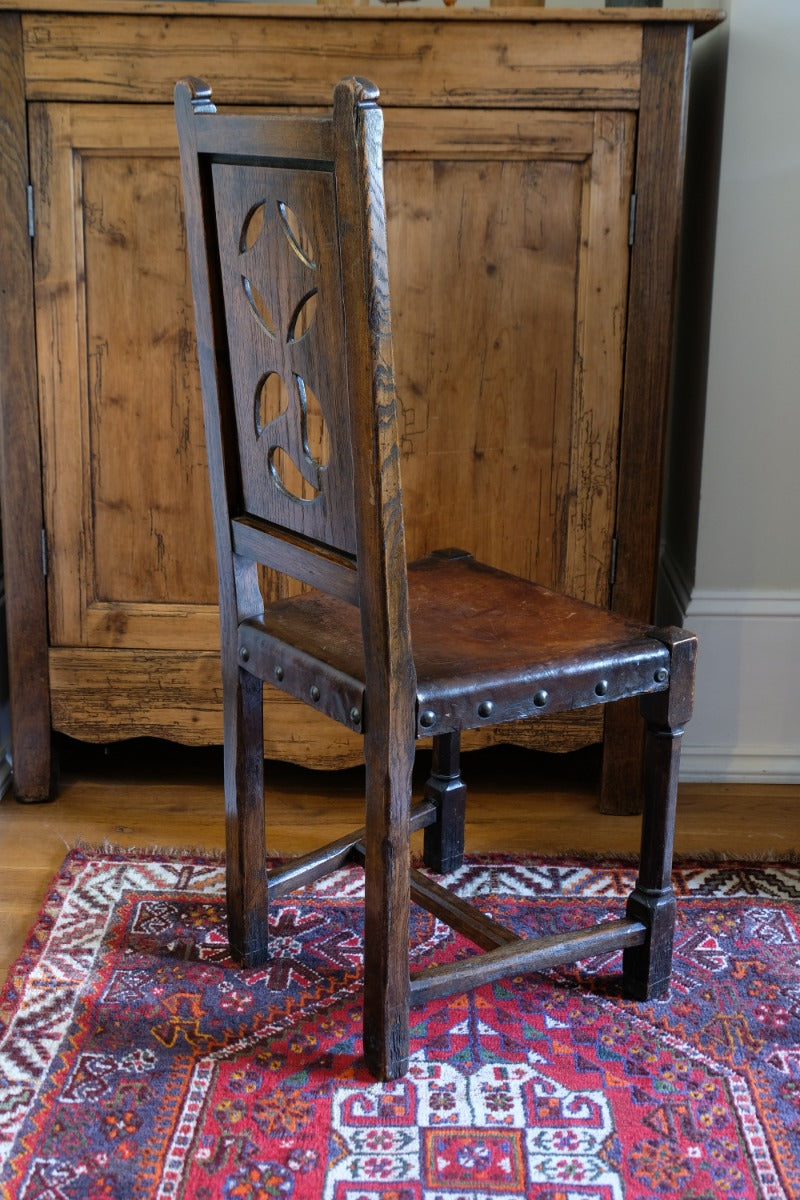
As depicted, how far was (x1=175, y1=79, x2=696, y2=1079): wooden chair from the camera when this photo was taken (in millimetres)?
1309

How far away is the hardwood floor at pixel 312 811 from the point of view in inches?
82.5

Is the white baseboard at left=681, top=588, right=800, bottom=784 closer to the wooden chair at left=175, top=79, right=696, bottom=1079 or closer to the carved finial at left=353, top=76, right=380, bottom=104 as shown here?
the wooden chair at left=175, top=79, right=696, bottom=1079

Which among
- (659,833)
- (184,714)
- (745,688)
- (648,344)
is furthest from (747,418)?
(184,714)

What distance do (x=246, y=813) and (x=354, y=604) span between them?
1.30 ft

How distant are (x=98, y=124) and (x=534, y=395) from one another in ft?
2.44

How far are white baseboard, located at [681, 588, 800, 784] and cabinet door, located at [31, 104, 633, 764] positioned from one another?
0.91 feet

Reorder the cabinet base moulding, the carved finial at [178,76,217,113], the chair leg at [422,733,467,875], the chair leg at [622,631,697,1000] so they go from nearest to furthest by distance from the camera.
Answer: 1. the carved finial at [178,76,217,113]
2. the chair leg at [622,631,697,1000]
3. the chair leg at [422,733,467,875]
4. the cabinet base moulding

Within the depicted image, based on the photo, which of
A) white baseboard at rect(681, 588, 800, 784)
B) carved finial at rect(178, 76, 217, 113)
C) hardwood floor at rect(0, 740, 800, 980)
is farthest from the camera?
white baseboard at rect(681, 588, 800, 784)

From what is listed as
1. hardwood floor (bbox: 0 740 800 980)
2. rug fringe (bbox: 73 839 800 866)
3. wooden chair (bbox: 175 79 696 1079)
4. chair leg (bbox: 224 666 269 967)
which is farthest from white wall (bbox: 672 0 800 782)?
chair leg (bbox: 224 666 269 967)

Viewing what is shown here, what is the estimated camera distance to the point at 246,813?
167 cm

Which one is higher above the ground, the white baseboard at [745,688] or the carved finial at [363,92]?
the carved finial at [363,92]

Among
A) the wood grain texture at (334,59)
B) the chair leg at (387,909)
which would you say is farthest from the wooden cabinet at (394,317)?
the chair leg at (387,909)

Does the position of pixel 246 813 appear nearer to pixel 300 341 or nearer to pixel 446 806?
pixel 446 806

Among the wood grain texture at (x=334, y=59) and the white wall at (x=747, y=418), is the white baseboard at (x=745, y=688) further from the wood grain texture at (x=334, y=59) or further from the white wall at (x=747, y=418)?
the wood grain texture at (x=334, y=59)
